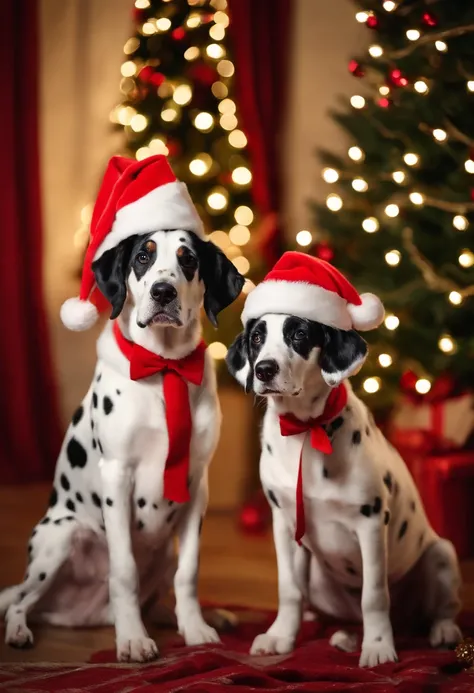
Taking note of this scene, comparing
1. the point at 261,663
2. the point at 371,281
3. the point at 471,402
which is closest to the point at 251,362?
the point at 261,663

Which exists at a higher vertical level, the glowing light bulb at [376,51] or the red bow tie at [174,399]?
the glowing light bulb at [376,51]

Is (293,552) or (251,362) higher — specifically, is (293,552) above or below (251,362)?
below

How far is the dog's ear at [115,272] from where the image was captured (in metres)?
3.02

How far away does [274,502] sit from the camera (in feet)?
9.91

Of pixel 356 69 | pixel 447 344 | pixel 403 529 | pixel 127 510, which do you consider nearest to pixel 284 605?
pixel 403 529

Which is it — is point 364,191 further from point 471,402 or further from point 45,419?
point 45,419

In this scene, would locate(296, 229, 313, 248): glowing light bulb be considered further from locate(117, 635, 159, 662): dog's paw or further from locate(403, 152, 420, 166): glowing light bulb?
locate(117, 635, 159, 662): dog's paw

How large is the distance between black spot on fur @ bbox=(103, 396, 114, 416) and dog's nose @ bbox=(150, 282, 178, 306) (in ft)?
1.24

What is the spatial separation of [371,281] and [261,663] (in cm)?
212

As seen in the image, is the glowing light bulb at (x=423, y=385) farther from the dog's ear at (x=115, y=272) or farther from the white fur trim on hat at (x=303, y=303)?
the dog's ear at (x=115, y=272)

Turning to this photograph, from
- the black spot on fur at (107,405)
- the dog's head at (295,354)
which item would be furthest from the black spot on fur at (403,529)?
the black spot on fur at (107,405)

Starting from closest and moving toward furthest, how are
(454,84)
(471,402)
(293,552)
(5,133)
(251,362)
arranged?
(251,362) < (293,552) < (454,84) < (471,402) < (5,133)

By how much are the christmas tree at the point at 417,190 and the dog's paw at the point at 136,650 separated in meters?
1.77

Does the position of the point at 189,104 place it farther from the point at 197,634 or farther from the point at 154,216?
the point at 197,634
